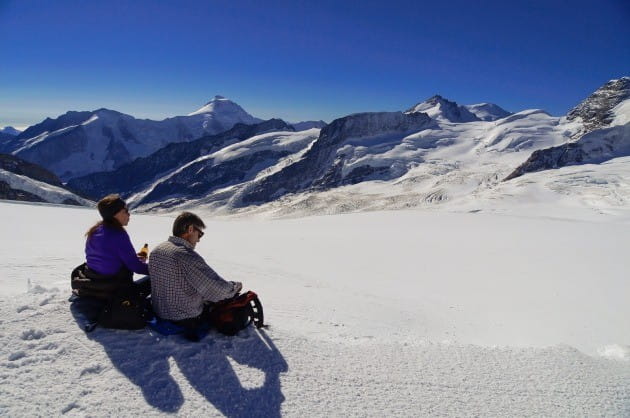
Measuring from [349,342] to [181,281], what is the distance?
8.70 ft

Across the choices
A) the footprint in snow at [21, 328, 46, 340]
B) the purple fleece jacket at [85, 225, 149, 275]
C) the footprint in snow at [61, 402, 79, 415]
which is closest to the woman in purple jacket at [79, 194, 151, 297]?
the purple fleece jacket at [85, 225, 149, 275]

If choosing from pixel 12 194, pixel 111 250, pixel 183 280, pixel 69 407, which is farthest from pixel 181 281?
pixel 12 194

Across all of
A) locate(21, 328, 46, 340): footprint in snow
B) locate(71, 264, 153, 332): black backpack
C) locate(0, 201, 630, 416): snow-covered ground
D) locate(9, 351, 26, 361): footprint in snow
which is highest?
locate(71, 264, 153, 332): black backpack

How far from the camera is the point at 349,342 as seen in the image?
242 inches

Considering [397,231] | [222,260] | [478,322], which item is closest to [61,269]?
[222,260]

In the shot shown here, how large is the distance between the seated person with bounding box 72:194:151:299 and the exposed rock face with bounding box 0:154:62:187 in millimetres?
104755

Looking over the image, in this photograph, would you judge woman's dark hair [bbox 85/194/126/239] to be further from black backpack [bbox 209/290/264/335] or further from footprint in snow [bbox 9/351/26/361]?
black backpack [bbox 209/290/264/335]

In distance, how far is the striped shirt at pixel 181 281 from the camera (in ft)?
17.0

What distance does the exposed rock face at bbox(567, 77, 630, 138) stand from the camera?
573ft

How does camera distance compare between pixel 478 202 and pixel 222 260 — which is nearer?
pixel 222 260

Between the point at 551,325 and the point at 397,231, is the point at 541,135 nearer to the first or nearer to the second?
the point at 397,231

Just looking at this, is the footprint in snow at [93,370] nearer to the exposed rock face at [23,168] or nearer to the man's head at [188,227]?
the man's head at [188,227]

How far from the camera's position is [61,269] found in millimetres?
9867

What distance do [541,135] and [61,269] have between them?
20547 cm
